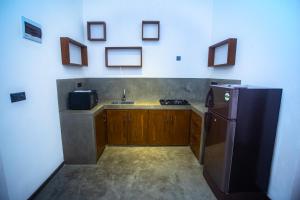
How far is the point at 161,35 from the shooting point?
3.03 metres

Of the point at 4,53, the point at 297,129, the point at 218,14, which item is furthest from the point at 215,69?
the point at 4,53

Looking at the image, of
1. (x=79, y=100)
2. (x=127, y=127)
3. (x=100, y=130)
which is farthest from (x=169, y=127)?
(x=79, y=100)

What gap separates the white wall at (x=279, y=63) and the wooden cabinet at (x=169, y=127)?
123 centimetres

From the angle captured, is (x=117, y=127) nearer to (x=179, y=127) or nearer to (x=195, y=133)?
(x=179, y=127)

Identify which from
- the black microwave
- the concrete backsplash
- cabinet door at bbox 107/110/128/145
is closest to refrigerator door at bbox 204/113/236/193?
the concrete backsplash

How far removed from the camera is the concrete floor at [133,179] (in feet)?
5.74

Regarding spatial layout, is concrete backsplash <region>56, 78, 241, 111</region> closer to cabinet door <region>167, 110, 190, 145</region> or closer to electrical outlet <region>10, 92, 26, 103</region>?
cabinet door <region>167, 110, 190, 145</region>

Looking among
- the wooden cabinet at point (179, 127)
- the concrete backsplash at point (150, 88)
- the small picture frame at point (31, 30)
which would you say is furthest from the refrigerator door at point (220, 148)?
the small picture frame at point (31, 30)

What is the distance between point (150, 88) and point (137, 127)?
0.91 metres

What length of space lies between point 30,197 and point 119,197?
0.98 m

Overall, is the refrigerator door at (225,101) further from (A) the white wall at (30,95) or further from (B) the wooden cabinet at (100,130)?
(A) the white wall at (30,95)

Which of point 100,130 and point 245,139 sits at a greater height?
point 245,139

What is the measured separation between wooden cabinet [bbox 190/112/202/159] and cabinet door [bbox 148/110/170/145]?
1.55ft

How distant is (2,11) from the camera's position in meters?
1.32
